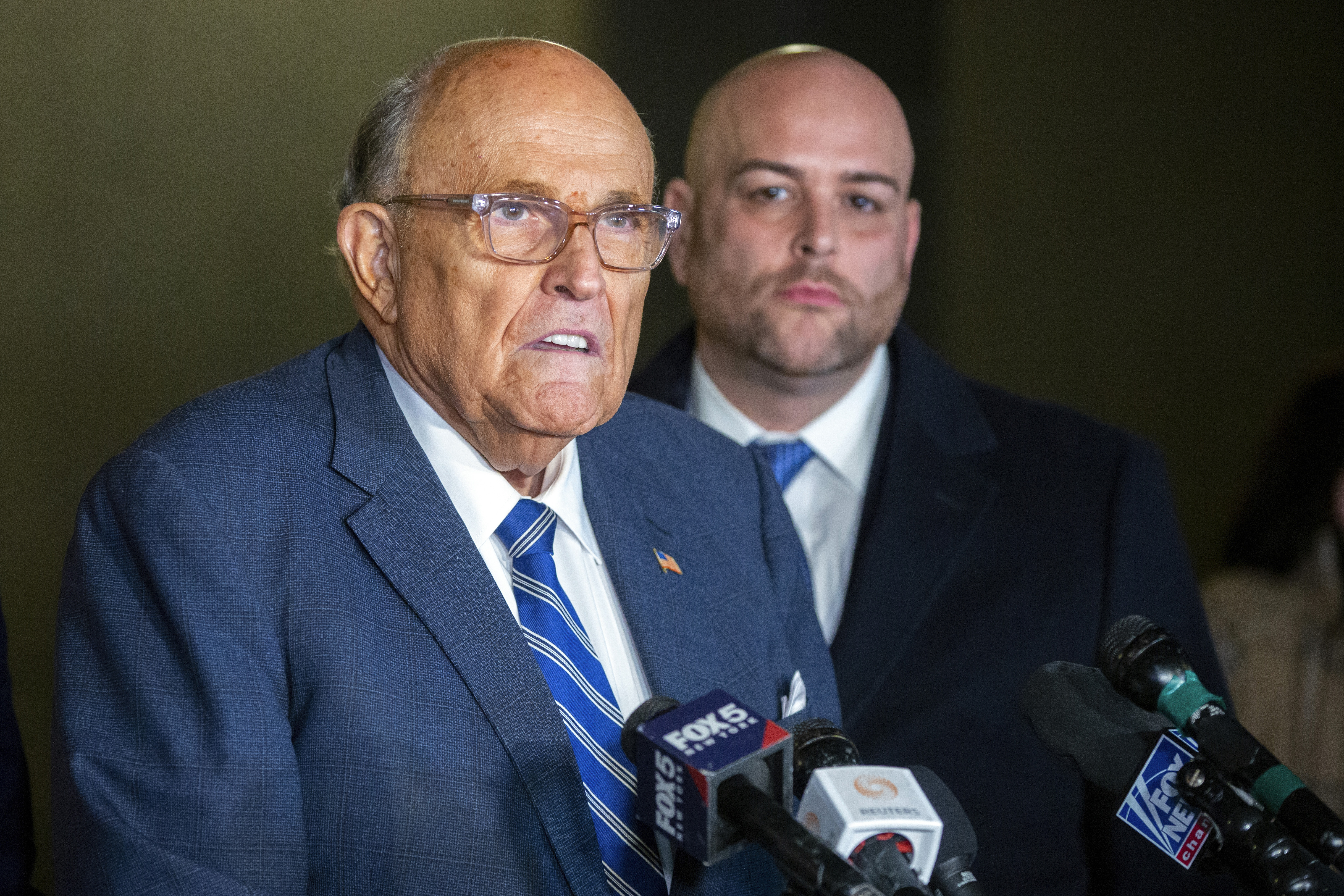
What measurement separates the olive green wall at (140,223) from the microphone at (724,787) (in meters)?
1.55

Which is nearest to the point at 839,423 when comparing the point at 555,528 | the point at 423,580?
the point at 555,528

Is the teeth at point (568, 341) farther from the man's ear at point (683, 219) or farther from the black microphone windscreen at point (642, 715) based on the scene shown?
the man's ear at point (683, 219)

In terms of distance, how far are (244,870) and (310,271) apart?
1.72 m

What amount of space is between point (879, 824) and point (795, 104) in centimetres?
177

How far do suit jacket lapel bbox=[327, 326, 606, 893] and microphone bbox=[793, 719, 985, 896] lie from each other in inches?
13.3

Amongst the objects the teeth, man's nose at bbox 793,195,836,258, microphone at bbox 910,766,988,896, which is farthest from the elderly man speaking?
man's nose at bbox 793,195,836,258

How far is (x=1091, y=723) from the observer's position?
121 centimetres

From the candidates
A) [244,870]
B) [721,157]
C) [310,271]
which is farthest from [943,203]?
[244,870]

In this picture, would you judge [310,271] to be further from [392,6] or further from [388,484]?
[388,484]

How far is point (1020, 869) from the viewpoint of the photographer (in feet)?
7.13

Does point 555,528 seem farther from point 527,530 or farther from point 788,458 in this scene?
point 788,458

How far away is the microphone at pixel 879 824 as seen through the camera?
96 centimetres

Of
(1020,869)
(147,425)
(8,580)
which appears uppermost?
(147,425)

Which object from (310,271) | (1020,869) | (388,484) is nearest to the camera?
(388,484)
